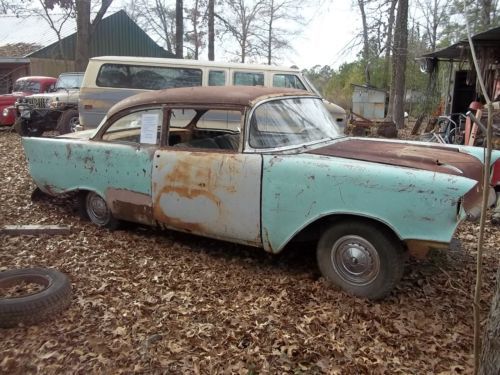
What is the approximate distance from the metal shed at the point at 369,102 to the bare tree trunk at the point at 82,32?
10014mm

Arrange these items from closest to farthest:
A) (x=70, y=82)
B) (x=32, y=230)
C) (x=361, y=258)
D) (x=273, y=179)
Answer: (x=361, y=258), (x=273, y=179), (x=32, y=230), (x=70, y=82)

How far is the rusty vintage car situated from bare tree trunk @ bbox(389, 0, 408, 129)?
1229 centimetres

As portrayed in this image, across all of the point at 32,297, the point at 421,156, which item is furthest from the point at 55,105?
the point at 421,156

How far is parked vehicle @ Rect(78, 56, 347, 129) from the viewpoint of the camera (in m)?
9.78

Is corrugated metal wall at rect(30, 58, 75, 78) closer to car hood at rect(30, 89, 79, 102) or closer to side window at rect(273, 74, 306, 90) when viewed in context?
car hood at rect(30, 89, 79, 102)

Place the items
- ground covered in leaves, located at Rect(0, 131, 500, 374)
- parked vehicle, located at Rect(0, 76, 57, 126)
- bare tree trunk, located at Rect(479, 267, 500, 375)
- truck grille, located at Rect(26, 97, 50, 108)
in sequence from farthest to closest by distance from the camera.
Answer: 1. parked vehicle, located at Rect(0, 76, 57, 126)
2. truck grille, located at Rect(26, 97, 50, 108)
3. ground covered in leaves, located at Rect(0, 131, 500, 374)
4. bare tree trunk, located at Rect(479, 267, 500, 375)

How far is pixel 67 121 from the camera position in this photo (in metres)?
12.6

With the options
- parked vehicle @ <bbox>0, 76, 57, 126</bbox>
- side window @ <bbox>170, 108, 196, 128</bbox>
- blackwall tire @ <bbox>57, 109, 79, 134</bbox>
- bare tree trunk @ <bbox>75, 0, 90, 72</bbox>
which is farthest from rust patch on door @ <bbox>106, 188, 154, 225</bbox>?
bare tree trunk @ <bbox>75, 0, 90, 72</bbox>

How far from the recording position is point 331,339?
10.1 ft

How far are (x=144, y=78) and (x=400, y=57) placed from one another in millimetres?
9596

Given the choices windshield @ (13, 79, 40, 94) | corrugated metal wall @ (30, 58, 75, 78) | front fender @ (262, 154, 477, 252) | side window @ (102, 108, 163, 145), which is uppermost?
corrugated metal wall @ (30, 58, 75, 78)

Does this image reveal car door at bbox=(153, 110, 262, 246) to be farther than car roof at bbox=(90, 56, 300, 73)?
No

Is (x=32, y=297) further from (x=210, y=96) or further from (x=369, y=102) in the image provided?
(x=369, y=102)

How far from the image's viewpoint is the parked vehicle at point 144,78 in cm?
978
